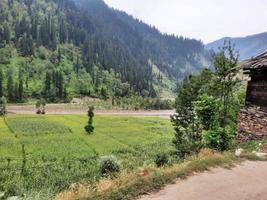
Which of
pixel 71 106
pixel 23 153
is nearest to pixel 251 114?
pixel 23 153

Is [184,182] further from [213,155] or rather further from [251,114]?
[251,114]

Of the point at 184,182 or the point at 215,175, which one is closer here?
the point at 184,182

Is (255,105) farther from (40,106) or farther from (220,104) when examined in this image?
(40,106)

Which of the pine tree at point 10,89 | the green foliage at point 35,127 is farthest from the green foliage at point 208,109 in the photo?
the pine tree at point 10,89

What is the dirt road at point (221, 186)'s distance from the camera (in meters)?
14.3

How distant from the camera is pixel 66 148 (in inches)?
3182

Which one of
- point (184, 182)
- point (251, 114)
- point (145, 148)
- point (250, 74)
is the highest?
point (250, 74)

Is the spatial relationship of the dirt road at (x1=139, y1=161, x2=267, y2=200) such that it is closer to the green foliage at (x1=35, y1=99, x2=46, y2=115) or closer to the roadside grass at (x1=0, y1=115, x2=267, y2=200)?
the roadside grass at (x1=0, y1=115, x2=267, y2=200)

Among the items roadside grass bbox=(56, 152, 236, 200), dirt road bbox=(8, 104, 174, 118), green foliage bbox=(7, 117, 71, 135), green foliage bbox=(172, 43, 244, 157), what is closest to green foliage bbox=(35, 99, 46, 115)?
dirt road bbox=(8, 104, 174, 118)

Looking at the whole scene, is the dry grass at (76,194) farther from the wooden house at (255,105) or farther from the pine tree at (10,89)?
the pine tree at (10,89)

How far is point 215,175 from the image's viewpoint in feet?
55.7

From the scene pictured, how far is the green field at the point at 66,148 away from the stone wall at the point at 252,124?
19.8 meters

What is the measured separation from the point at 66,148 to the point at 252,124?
2344 inches

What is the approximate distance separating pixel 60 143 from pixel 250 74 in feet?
212
